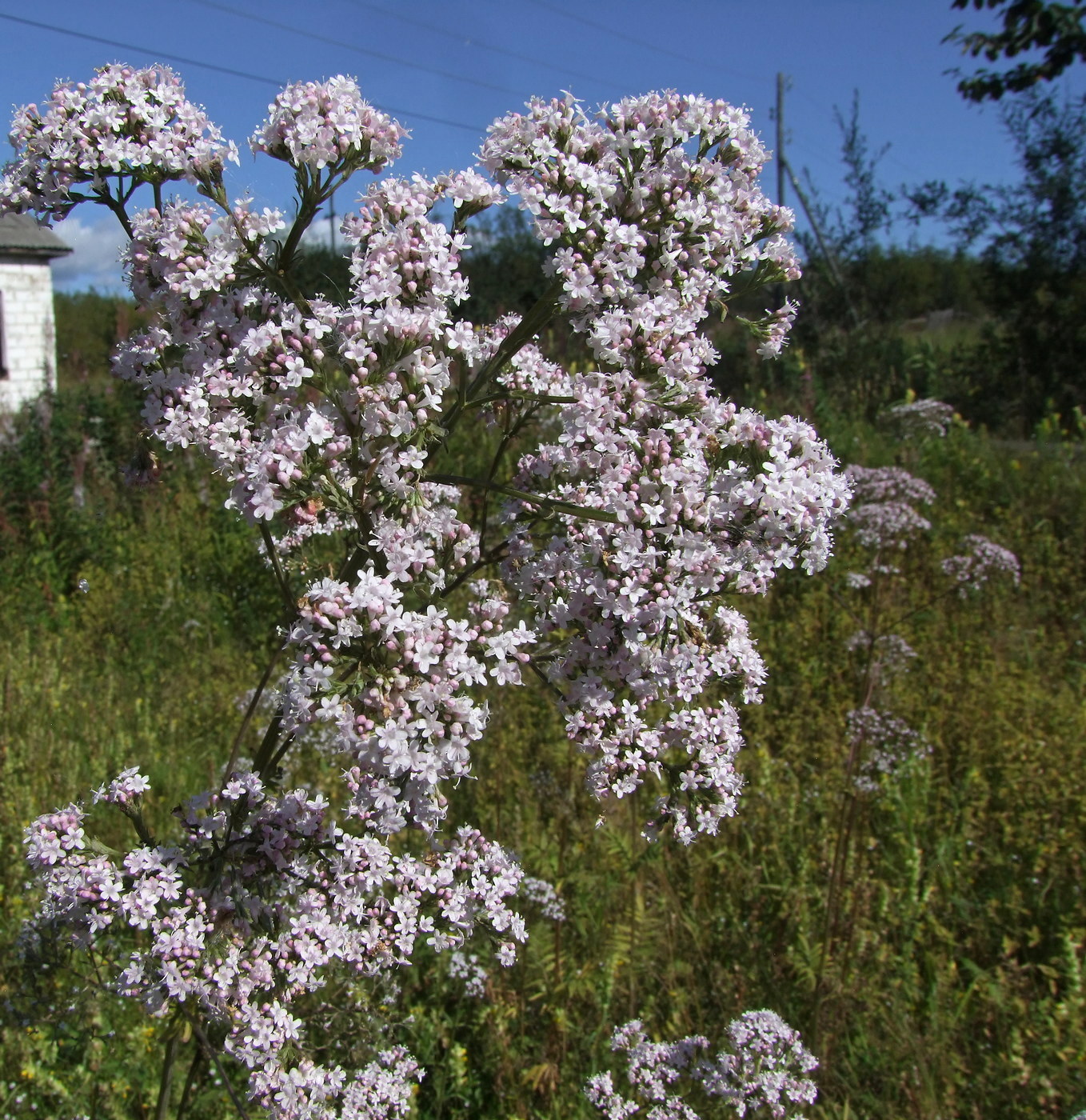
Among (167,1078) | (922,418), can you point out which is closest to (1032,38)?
(922,418)

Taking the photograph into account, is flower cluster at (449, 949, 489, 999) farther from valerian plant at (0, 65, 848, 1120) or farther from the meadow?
valerian plant at (0, 65, 848, 1120)

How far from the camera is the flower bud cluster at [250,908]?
186 cm

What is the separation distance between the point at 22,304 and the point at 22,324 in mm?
439

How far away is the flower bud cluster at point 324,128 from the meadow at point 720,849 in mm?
805

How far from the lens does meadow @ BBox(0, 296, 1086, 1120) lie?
3.34 metres

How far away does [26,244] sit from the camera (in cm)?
1673

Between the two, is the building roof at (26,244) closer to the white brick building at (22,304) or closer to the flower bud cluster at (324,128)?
the white brick building at (22,304)

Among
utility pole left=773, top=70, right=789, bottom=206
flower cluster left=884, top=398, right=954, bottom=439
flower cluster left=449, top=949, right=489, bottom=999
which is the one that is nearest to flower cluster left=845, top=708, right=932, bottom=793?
flower cluster left=449, top=949, right=489, bottom=999

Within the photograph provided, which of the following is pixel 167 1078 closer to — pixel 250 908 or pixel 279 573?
pixel 250 908

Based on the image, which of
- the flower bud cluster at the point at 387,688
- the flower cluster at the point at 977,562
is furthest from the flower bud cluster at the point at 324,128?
the flower cluster at the point at 977,562

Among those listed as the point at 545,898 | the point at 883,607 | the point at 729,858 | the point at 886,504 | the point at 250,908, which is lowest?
the point at 729,858

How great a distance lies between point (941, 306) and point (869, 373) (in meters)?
46.8

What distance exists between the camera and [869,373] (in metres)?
15.8

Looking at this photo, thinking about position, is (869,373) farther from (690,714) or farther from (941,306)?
(941,306)
